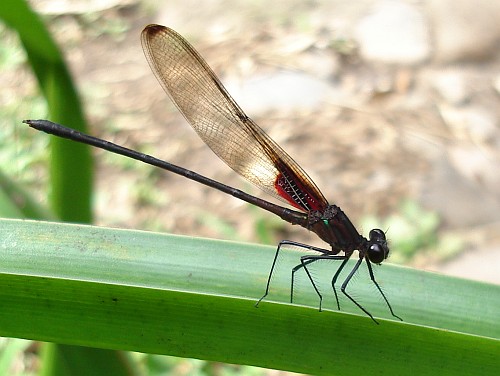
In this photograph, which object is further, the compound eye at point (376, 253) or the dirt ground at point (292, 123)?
the dirt ground at point (292, 123)

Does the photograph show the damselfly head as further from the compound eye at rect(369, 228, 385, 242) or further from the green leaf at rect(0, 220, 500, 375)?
the green leaf at rect(0, 220, 500, 375)

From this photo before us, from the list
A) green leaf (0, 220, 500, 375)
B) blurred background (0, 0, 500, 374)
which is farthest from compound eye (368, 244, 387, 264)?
blurred background (0, 0, 500, 374)

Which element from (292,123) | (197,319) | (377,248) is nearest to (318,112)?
(292,123)

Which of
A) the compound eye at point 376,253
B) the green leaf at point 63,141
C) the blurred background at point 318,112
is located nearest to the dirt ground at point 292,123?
the blurred background at point 318,112

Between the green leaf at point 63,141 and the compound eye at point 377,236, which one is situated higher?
the green leaf at point 63,141

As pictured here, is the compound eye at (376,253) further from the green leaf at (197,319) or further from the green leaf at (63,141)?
the green leaf at (63,141)

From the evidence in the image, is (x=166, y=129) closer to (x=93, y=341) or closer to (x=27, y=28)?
(x=27, y=28)

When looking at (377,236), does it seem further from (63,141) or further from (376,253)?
(63,141)
